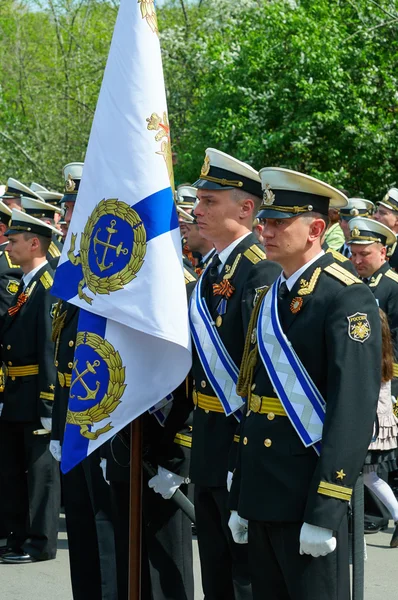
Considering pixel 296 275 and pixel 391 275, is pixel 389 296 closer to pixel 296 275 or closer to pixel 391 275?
pixel 391 275

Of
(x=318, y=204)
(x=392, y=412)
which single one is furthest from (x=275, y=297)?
(x=392, y=412)

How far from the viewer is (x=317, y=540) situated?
11.8 ft

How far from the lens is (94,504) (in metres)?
5.26

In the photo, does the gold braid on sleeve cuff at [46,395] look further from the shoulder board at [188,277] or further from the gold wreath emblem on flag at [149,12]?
the gold wreath emblem on flag at [149,12]

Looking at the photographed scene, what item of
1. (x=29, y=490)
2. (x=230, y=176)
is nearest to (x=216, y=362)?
(x=230, y=176)

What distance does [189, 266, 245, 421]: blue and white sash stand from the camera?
14.4ft

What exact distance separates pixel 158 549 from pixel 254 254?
1.45 metres

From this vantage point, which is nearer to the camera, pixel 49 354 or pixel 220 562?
pixel 220 562

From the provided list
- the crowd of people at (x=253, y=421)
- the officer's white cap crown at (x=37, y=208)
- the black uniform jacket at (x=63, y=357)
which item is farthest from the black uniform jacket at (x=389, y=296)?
the black uniform jacket at (x=63, y=357)

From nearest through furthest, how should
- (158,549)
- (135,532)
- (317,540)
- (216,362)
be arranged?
(317,540) → (135,532) → (216,362) → (158,549)

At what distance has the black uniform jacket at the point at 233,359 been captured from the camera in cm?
443

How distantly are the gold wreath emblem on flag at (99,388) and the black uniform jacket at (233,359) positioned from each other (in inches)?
15.9

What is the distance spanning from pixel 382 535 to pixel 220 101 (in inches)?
356

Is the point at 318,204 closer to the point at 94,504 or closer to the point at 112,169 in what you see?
the point at 112,169
